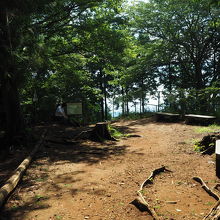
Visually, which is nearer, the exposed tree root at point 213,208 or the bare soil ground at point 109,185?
the exposed tree root at point 213,208

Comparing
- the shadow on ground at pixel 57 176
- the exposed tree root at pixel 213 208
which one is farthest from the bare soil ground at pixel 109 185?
the exposed tree root at pixel 213 208

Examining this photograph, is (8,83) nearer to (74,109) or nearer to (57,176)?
(57,176)

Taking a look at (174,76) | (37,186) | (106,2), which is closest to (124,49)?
(106,2)

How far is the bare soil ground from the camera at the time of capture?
10.4ft

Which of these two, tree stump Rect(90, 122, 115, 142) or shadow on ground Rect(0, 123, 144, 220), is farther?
tree stump Rect(90, 122, 115, 142)

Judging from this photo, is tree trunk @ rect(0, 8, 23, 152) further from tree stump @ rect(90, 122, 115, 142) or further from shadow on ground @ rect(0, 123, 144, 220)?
tree stump @ rect(90, 122, 115, 142)

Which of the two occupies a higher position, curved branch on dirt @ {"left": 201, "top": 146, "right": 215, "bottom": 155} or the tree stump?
the tree stump

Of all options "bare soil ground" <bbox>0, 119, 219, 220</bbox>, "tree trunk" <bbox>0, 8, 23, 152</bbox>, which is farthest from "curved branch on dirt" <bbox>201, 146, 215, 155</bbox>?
"tree trunk" <bbox>0, 8, 23, 152</bbox>

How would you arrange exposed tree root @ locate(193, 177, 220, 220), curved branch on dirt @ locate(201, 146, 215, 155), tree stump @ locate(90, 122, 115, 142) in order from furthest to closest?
tree stump @ locate(90, 122, 115, 142), curved branch on dirt @ locate(201, 146, 215, 155), exposed tree root @ locate(193, 177, 220, 220)

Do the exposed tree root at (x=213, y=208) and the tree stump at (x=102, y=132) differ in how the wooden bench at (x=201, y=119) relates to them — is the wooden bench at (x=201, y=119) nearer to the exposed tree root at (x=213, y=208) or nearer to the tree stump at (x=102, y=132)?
the tree stump at (x=102, y=132)

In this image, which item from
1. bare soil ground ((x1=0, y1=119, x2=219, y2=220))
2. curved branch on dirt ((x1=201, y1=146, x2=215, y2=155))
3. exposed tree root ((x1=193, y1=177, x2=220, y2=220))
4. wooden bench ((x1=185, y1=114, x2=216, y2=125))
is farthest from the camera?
wooden bench ((x1=185, y1=114, x2=216, y2=125))

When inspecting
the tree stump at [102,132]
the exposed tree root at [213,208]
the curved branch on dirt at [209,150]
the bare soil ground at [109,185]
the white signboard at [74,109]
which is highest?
the white signboard at [74,109]

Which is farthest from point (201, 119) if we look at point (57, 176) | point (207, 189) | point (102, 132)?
point (57, 176)

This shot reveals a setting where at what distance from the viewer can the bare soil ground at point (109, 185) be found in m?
3.16
